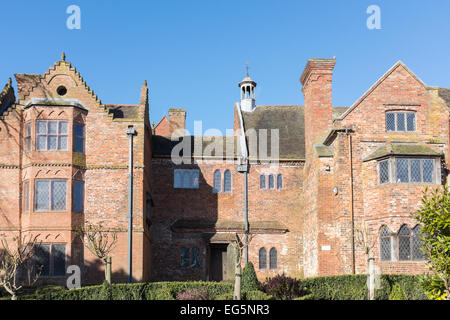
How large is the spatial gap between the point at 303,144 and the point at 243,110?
20.2 feet

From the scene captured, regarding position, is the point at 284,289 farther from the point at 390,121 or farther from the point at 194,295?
the point at 390,121

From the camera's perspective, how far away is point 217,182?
119ft

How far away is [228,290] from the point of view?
2541 centimetres

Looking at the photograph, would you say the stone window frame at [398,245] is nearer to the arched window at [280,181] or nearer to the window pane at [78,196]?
the arched window at [280,181]

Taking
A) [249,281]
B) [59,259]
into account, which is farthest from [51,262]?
[249,281]

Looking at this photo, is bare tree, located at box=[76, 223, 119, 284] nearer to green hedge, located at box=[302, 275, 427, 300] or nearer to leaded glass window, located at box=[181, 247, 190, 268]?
leaded glass window, located at box=[181, 247, 190, 268]

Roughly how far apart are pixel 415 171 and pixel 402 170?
668 mm

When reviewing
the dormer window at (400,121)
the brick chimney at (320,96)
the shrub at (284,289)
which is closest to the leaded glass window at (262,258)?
the brick chimney at (320,96)

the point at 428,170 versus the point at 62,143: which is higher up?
the point at 62,143

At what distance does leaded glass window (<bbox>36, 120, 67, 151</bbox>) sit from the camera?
2952 cm

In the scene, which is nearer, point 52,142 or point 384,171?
point 384,171

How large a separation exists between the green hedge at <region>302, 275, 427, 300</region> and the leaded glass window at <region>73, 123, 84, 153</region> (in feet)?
43.1
